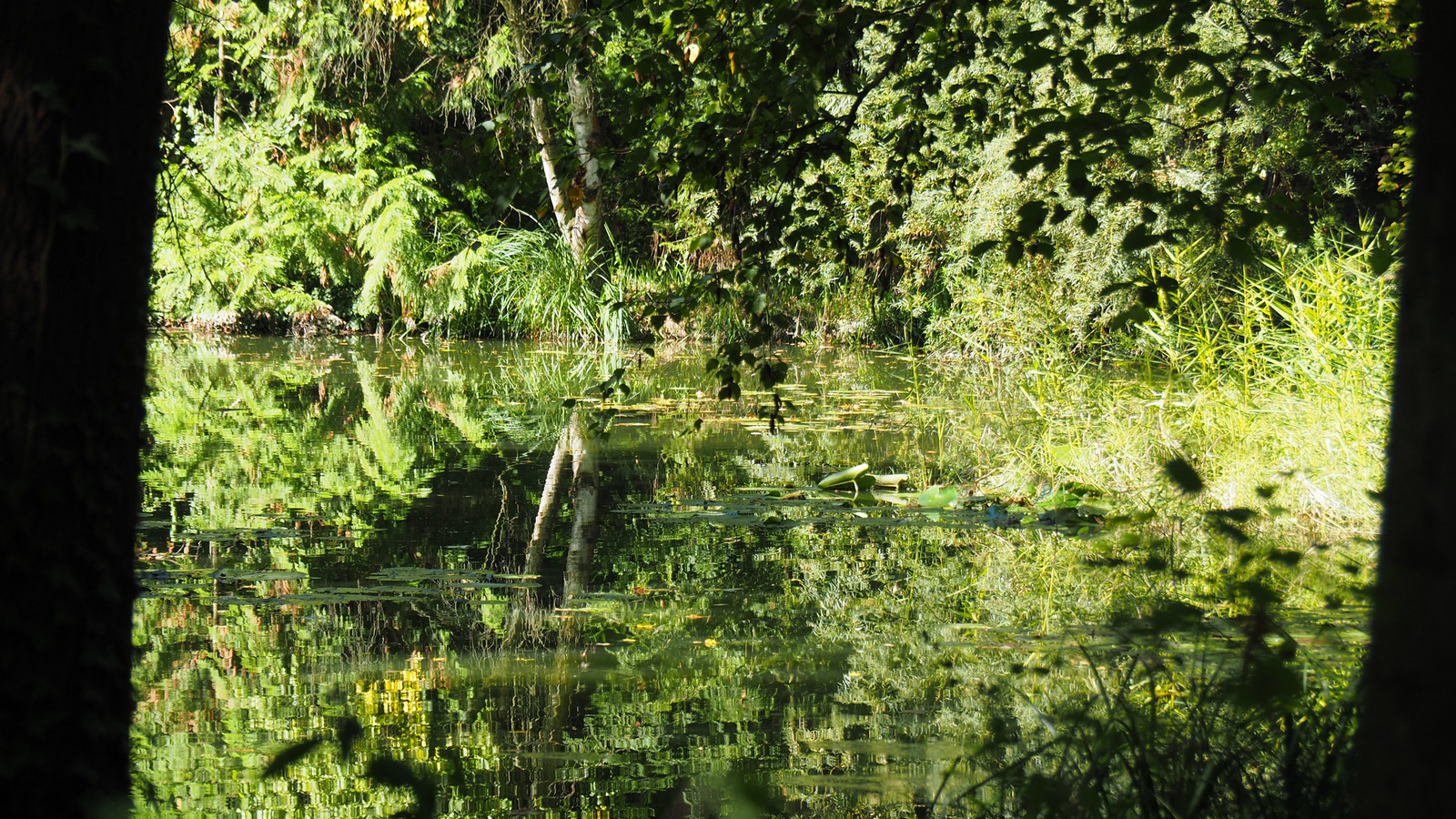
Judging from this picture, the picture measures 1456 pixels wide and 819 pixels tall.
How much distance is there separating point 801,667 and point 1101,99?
1998 millimetres

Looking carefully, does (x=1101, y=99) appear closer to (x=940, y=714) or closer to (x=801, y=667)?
(x=940, y=714)

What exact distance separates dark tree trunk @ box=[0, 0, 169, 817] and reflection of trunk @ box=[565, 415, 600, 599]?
10.3 feet

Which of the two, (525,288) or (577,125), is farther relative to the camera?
(525,288)

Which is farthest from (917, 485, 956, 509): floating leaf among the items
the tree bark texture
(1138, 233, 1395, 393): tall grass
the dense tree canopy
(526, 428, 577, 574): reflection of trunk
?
the tree bark texture

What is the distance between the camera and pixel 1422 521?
3.77 feet

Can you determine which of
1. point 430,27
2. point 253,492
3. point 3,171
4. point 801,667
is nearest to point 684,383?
point 253,492

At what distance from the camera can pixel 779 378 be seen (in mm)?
3709

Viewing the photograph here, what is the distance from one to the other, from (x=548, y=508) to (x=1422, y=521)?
562 cm

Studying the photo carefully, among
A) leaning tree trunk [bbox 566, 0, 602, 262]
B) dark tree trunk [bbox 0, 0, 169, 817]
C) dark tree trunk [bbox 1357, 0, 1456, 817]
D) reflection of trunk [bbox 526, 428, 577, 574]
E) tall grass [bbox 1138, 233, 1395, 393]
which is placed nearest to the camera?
dark tree trunk [bbox 1357, 0, 1456, 817]

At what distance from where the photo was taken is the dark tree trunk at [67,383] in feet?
5.49


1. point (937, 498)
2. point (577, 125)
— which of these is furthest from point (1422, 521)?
point (577, 125)

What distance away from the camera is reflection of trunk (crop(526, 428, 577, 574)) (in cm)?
546

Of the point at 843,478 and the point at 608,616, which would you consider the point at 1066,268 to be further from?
the point at 608,616

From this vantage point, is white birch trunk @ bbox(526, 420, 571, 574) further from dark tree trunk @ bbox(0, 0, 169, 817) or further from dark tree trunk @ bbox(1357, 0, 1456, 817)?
dark tree trunk @ bbox(1357, 0, 1456, 817)
